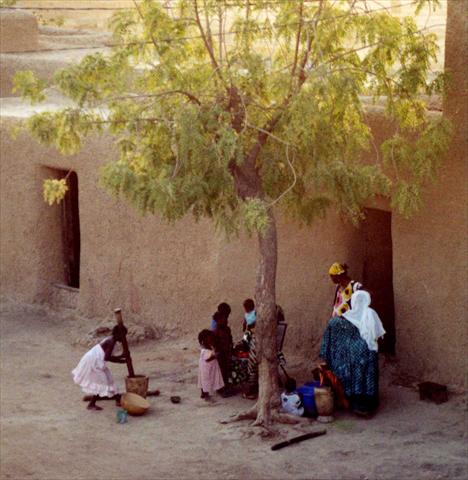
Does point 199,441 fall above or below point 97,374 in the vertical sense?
below

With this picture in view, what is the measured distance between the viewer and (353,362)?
10836mm

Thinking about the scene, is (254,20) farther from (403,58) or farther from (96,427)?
(96,427)

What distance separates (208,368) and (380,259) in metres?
2.17

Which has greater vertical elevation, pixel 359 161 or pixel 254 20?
pixel 254 20

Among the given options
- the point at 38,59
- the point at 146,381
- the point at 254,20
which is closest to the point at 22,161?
the point at 38,59

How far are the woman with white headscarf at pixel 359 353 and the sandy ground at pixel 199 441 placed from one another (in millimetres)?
208

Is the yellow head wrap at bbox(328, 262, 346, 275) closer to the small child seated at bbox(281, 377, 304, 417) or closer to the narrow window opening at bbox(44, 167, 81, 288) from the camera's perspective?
the small child seated at bbox(281, 377, 304, 417)

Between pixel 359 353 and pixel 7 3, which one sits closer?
pixel 359 353

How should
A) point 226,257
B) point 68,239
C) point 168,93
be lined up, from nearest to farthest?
1. point 168,93
2. point 226,257
3. point 68,239

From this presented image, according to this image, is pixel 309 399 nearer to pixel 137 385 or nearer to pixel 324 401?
pixel 324 401

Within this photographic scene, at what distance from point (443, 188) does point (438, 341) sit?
139 cm

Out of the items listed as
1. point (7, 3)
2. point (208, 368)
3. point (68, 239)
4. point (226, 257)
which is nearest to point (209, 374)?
point (208, 368)

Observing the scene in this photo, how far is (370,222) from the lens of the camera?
486 inches

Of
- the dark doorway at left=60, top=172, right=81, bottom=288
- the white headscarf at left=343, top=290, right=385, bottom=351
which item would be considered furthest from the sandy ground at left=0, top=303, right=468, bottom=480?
the dark doorway at left=60, top=172, right=81, bottom=288
